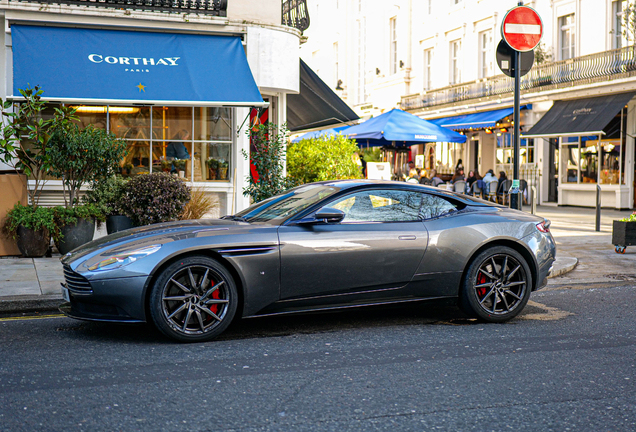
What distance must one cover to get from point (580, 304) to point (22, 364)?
5446mm

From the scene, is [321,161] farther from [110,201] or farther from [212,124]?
[110,201]

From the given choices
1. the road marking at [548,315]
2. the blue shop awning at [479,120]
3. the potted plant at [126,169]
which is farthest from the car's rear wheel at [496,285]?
the blue shop awning at [479,120]

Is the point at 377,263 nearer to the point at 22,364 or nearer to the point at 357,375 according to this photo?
the point at 357,375

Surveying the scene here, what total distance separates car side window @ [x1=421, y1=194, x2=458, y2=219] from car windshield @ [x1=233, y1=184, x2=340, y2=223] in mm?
831

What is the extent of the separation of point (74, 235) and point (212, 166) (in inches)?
138

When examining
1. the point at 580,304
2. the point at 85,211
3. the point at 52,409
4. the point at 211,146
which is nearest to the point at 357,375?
the point at 52,409

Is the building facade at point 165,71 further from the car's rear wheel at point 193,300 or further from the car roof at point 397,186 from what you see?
the car's rear wheel at point 193,300

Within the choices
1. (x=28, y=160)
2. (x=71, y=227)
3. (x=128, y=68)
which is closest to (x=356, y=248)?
(x=71, y=227)

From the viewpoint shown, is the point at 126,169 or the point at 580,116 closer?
the point at 126,169

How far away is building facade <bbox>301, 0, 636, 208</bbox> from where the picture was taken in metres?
23.5

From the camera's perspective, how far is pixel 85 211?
403 inches

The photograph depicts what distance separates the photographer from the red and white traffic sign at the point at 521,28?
9648 mm

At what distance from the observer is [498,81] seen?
28.8 m

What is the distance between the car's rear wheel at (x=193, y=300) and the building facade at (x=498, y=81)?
61.7 feet
